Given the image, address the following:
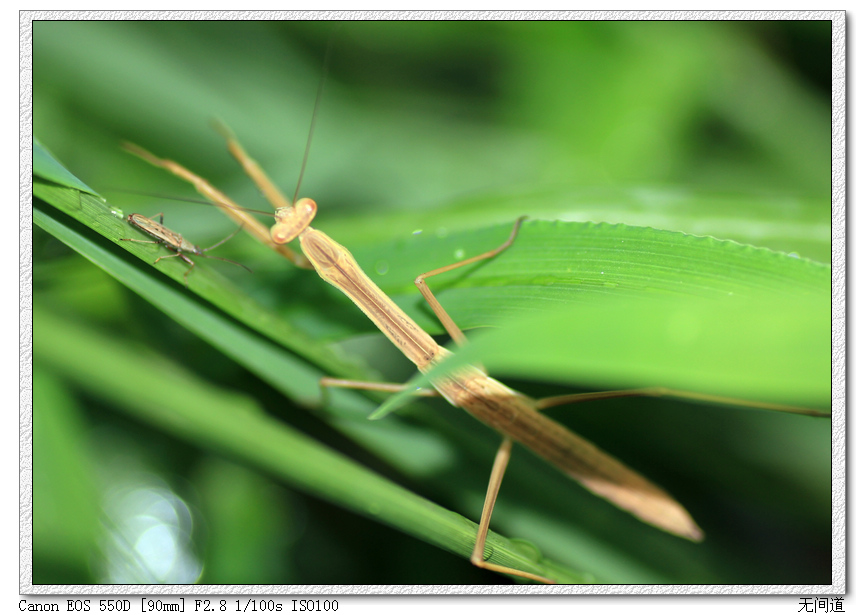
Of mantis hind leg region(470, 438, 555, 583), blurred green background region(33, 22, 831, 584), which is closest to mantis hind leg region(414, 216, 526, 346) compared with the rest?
blurred green background region(33, 22, 831, 584)

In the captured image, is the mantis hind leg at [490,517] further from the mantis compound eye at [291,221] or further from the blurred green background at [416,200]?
the mantis compound eye at [291,221]

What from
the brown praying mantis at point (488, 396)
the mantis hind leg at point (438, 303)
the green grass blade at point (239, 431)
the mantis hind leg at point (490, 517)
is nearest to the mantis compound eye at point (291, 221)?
the brown praying mantis at point (488, 396)

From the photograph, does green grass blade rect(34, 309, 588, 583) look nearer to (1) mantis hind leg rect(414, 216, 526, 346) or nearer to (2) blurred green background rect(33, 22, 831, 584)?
(2) blurred green background rect(33, 22, 831, 584)

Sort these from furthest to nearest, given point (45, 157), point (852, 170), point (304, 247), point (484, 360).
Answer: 1. point (304, 247)
2. point (852, 170)
3. point (45, 157)
4. point (484, 360)

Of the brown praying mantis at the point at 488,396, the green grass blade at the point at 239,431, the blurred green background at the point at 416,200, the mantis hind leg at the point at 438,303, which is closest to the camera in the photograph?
the green grass blade at the point at 239,431

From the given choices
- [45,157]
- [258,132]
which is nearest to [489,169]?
[258,132]

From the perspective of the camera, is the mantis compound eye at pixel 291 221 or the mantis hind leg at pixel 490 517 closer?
the mantis hind leg at pixel 490 517

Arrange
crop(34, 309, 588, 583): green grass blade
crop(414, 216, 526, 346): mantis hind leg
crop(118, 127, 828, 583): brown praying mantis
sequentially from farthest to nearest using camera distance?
crop(118, 127, 828, 583): brown praying mantis < crop(414, 216, 526, 346): mantis hind leg < crop(34, 309, 588, 583): green grass blade

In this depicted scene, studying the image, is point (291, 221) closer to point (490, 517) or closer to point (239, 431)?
point (239, 431)

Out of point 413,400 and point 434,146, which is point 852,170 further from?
point 434,146
